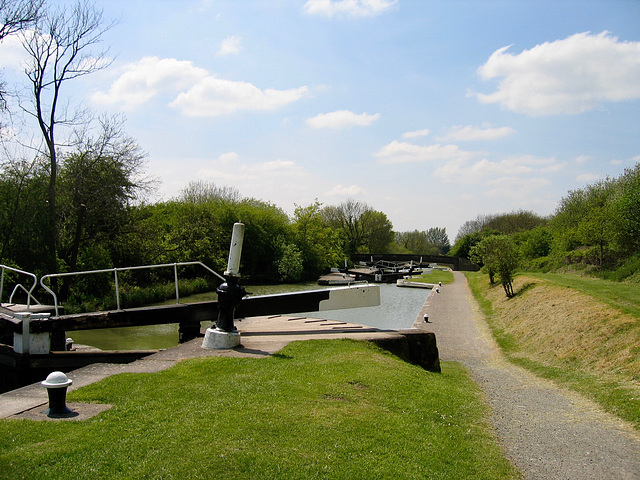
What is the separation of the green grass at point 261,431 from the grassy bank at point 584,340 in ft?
10.6

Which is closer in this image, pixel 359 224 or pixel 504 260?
pixel 504 260

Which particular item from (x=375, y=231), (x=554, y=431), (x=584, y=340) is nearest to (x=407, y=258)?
(x=375, y=231)

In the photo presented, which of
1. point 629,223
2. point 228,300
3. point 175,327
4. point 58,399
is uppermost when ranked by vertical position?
point 629,223

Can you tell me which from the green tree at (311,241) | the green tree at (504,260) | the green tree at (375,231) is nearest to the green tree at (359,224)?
the green tree at (375,231)

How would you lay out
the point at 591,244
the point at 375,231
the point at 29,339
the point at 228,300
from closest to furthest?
the point at 228,300 → the point at 29,339 → the point at 591,244 → the point at 375,231

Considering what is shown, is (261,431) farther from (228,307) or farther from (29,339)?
(29,339)

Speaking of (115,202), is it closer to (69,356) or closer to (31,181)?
(31,181)

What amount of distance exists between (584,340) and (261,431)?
11205 millimetres

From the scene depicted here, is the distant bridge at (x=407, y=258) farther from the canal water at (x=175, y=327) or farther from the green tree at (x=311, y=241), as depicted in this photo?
the canal water at (x=175, y=327)

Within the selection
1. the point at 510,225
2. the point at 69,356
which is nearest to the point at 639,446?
the point at 69,356

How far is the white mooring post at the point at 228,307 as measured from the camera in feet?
28.7

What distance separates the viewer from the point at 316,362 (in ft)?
25.9

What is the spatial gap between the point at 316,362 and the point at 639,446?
14.0ft

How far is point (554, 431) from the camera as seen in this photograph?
20.9 ft
